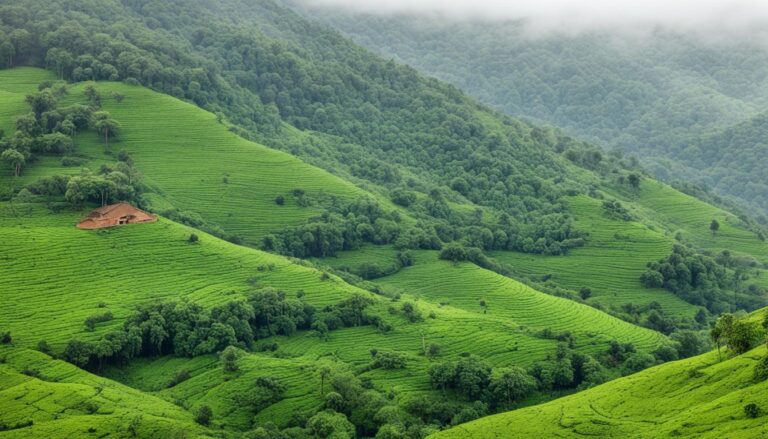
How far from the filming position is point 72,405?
258 ft

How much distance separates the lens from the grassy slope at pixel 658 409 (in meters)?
60.6

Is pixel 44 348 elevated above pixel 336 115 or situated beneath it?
situated beneath

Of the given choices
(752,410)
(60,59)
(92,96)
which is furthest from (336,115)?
(752,410)

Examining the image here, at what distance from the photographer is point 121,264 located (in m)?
105

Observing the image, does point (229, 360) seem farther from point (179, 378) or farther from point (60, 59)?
point (60, 59)

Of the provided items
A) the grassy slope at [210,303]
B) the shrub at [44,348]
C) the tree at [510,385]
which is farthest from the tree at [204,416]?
the tree at [510,385]

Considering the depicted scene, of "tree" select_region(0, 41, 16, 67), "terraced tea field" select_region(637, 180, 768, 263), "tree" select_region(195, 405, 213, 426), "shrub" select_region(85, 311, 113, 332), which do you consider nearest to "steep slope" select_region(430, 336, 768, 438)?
"tree" select_region(195, 405, 213, 426)

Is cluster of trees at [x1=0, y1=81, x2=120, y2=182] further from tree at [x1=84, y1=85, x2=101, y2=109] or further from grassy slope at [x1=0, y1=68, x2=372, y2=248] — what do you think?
grassy slope at [x1=0, y1=68, x2=372, y2=248]

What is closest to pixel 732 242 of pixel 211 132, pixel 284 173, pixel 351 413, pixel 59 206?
pixel 284 173

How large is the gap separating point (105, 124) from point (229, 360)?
58.8m

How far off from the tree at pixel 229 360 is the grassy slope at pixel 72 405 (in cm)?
772

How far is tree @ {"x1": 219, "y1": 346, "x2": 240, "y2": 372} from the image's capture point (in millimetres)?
90125

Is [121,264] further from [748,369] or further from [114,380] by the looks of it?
[748,369]

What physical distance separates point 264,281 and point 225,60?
9525 cm
